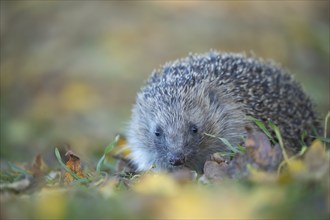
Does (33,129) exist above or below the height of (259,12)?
below

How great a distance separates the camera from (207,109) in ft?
20.7

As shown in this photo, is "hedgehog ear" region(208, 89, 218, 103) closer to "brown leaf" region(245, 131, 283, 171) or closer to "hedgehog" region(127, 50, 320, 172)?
"hedgehog" region(127, 50, 320, 172)

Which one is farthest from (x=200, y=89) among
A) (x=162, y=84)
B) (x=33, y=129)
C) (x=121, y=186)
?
(x=33, y=129)

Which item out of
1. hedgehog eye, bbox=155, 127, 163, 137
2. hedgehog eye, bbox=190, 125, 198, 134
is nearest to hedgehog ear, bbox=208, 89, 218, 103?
hedgehog eye, bbox=190, 125, 198, 134

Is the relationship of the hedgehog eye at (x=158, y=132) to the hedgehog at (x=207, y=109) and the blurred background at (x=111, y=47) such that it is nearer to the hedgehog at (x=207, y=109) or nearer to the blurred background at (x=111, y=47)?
the hedgehog at (x=207, y=109)

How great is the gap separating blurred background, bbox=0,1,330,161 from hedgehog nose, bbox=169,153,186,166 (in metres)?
4.01

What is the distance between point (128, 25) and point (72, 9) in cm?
107

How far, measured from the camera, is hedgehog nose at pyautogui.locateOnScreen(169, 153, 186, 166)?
5680mm

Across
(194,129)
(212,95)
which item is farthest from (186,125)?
(212,95)

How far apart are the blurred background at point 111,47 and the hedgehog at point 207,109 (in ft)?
10.2

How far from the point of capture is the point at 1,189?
13.6ft

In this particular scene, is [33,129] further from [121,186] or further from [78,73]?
[121,186]

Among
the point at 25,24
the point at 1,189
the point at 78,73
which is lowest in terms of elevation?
the point at 1,189

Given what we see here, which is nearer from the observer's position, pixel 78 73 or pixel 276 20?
pixel 78 73
